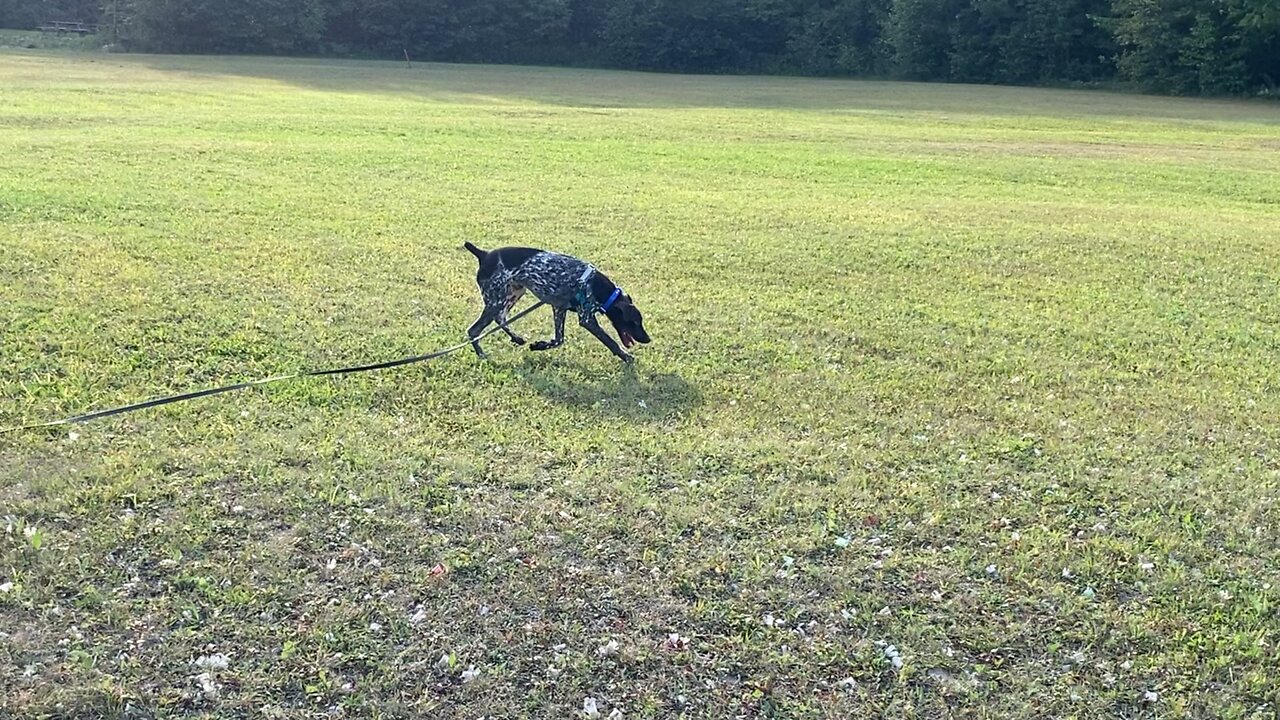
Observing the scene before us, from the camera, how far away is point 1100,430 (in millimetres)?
6207

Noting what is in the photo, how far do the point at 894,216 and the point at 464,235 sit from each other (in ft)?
17.0

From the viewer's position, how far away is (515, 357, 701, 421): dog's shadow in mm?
6258

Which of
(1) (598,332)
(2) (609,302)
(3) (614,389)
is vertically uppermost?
(2) (609,302)

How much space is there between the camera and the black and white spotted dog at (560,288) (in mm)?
6512

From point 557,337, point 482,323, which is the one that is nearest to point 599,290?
point 557,337

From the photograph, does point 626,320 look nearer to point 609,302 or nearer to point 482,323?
point 609,302

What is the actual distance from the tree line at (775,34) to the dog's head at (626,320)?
44693 millimetres

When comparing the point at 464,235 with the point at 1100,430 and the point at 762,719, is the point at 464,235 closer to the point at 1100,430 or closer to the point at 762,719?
the point at 1100,430

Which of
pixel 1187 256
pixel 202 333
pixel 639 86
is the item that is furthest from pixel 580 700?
pixel 639 86

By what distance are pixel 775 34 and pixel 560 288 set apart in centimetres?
5562

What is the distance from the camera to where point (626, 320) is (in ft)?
21.5

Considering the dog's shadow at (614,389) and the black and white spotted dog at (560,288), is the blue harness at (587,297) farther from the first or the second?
the dog's shadow at (614,389)

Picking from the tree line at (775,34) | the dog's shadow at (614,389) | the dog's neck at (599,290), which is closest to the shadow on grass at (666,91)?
the tree line at (775,34)

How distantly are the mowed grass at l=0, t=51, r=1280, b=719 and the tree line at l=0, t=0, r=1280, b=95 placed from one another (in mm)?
37448
